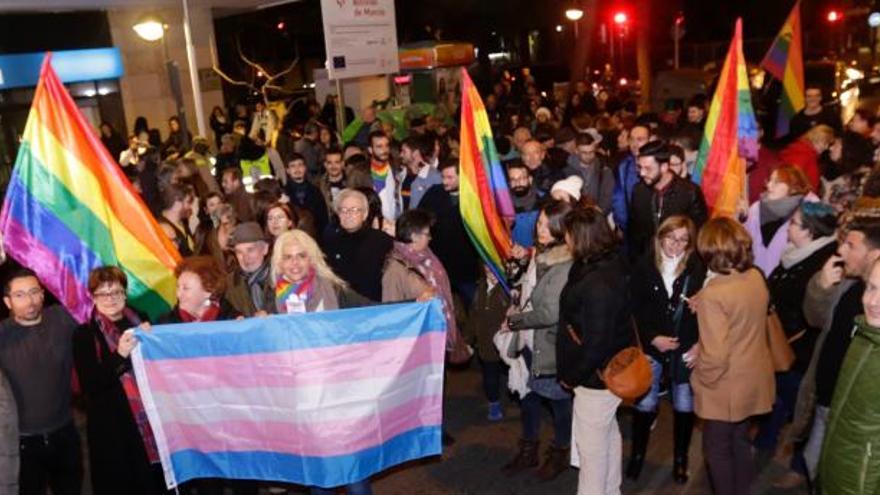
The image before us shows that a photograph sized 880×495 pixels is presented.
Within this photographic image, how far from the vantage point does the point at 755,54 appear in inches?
1427

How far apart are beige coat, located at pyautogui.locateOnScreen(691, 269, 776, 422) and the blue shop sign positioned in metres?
13.3

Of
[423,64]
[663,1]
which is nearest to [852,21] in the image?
[663,1]

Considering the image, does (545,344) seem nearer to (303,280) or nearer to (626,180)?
(303,280)

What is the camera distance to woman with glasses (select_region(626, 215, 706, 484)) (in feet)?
16.9

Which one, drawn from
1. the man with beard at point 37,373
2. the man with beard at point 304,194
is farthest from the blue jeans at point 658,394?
the man with beard at point 304,194

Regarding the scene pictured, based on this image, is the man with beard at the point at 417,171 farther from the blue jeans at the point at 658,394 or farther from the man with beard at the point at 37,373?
the man with beard at the point at 37,373

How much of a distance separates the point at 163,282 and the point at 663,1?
138 ft

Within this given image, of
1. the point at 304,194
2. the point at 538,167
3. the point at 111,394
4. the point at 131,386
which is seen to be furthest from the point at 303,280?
→ the point at 538,167

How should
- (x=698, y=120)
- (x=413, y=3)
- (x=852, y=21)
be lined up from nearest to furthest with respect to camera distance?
(x=698, y=120) → (x=413, y=3) → (x=852, y=21)

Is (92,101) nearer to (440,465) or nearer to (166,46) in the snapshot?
(166,46)

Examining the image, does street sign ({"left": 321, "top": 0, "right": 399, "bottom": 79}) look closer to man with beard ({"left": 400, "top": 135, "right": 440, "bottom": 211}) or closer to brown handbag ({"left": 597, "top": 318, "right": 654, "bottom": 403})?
man with beard ({"left": 400, "top": 135, "right": 440, "bottom": 211})

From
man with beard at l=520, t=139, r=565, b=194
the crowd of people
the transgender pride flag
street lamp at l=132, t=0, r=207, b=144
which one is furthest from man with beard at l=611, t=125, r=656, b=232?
street lamp at l=132, t=0, r=207, b=144

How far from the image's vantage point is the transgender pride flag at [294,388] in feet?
14.7

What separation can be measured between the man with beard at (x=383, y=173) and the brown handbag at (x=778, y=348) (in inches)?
186
